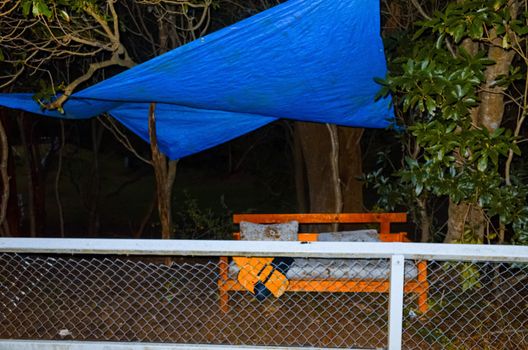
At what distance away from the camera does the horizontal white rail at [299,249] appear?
1964mm

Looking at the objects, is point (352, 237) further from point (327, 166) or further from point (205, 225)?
point (205, 225)

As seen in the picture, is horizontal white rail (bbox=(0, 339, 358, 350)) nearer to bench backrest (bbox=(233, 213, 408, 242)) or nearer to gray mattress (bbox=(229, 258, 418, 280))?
gray mattress (bbox=(229, 258, 418, 280))

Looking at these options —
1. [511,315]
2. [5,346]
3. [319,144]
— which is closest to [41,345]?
[5,346]

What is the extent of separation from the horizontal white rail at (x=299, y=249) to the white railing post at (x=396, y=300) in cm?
4

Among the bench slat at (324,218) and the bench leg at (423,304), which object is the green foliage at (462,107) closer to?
the bench leg at (423,304)

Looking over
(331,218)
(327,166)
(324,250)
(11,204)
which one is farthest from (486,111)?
(11,204)

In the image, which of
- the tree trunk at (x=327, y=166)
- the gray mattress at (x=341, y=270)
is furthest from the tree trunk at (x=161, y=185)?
the tree trunk at (x=327, y=166)

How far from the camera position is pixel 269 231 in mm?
4887

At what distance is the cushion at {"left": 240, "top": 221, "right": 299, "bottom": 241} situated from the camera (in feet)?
15.9

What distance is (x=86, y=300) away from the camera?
15.6ft

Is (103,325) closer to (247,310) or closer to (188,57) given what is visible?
(247,310)

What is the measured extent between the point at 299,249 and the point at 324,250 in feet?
0.29

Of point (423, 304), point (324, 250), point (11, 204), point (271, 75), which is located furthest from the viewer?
point (11, 204)

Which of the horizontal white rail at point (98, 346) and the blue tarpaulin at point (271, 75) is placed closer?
the horizontal white rail at point (98, 346)
